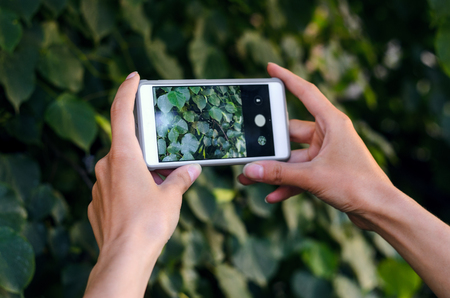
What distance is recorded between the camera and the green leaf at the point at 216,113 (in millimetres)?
521

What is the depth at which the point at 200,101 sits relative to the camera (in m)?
0.52

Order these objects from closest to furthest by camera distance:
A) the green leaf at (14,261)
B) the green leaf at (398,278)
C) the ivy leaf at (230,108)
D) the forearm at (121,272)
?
1. the forearm at (121,272)
2. the green leaf at (14,261)
3. the ivy leaf at (230,108)
4. the green leaf at (398,278)

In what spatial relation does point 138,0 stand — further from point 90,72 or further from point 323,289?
point 323,289

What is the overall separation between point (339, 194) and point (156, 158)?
0.28 metres

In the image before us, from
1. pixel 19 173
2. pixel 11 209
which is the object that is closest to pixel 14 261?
pixel 11 209

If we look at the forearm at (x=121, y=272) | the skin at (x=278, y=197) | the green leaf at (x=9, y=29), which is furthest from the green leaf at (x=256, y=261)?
the green leaf at (x=9, y=29)

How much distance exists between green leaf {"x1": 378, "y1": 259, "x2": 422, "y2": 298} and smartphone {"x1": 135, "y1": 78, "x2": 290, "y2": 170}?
0.73 m

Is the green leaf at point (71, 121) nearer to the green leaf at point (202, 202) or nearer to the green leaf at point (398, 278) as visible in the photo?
the green leaf at point (202, 202)

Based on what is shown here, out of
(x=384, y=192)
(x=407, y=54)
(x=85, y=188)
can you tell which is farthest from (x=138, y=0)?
(x=407, y=54)

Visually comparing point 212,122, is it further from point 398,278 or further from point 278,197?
point 398,278

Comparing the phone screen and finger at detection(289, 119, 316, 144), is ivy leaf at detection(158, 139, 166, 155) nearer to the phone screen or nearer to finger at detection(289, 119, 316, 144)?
the phone screen

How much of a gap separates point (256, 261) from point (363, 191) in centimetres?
41

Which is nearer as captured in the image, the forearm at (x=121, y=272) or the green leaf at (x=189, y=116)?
the forearm at (x=121, y=272)

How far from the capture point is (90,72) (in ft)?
2.25
